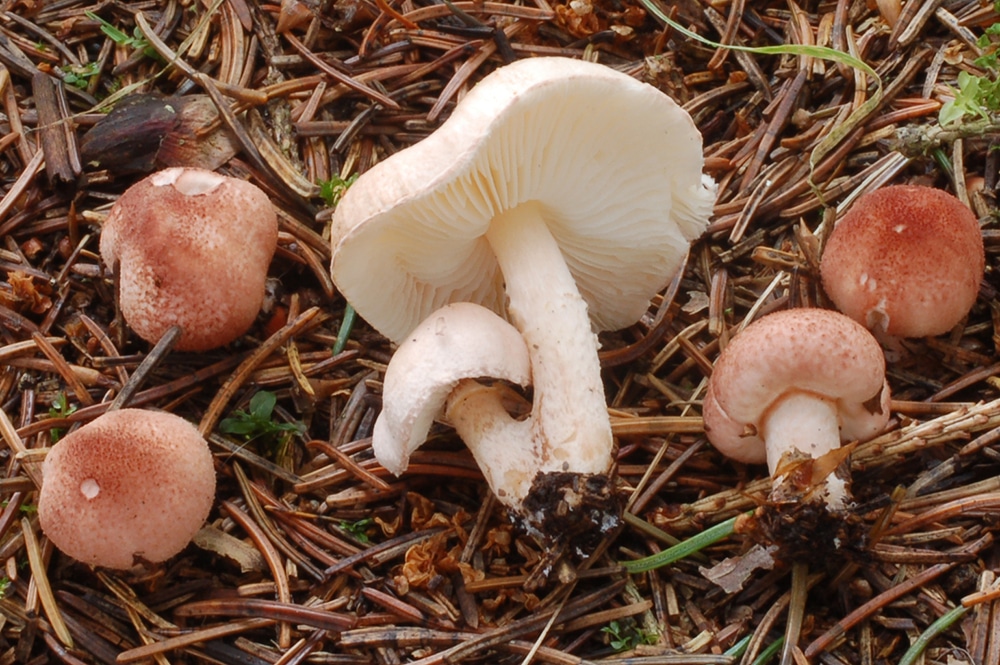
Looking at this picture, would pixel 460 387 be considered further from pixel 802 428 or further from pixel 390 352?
pixel 802 428

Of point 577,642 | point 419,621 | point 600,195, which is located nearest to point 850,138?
point 600,195

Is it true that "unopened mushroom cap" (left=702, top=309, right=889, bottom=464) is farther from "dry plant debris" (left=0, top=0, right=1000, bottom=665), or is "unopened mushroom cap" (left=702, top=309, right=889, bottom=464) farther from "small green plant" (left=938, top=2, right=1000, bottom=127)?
"small green plant" (left=938, top=2, right=1000, bottom=127)

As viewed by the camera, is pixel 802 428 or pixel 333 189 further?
pixel 333 189

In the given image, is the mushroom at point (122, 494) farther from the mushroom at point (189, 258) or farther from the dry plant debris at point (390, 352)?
the mushroom at point (189, 258)

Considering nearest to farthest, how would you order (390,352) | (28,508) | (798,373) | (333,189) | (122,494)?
(798,373) → (122,494) → (28,508) → (390,352) → (333,189)

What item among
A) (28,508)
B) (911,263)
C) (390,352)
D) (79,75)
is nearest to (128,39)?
(79,75)

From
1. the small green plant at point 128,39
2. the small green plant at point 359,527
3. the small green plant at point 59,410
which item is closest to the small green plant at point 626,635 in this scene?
the small green plant at point 359,527

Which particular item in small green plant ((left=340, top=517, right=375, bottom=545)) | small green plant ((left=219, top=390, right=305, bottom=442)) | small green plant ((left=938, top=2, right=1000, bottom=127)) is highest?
small green plant ((left=938, top=2, right=1000, bottom=127))

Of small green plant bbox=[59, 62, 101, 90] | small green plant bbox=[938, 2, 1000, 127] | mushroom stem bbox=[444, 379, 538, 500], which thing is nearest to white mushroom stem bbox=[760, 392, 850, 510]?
mushroom stem bbox=[444, 379, 538, 500]
